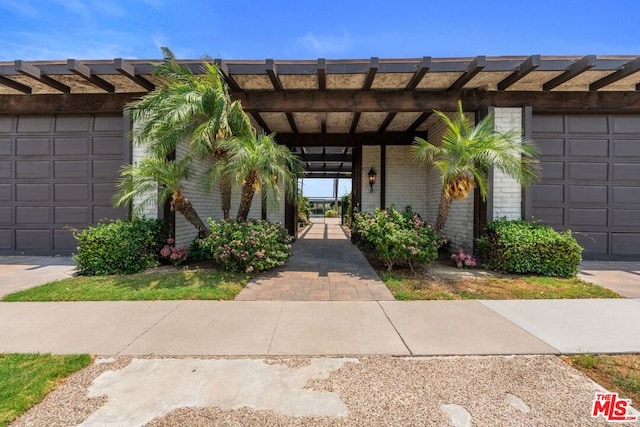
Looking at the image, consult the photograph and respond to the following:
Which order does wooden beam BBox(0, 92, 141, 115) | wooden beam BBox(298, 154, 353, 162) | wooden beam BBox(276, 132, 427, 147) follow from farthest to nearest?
wooden beam BBox(298, 154, 353, 162) < wooden beam BBox(276, 132, 427, 147) < wooden beam BBox(0, 92, 141, 115)

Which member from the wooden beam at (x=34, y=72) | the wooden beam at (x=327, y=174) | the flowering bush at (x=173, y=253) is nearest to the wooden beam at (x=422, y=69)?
the flowering bush at (x=173, y=253)

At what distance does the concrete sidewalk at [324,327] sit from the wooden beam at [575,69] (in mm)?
4038

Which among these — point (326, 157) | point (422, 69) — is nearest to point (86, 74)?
point (422, 69)

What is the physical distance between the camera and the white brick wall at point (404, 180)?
941 centimetres

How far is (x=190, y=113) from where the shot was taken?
499 centimetres

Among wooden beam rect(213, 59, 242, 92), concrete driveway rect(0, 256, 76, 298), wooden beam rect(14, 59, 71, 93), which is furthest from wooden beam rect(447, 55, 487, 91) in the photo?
concrete driveway rect(0, 256, 76, 298)

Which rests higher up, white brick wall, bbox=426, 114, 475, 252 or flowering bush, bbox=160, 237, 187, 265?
white brick wall, bbox=426, 114, 475, 252

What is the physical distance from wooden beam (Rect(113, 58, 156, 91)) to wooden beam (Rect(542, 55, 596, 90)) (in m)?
8.24

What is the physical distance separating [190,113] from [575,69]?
7.00m

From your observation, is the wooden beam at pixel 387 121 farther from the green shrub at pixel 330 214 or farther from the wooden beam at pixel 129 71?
the green shrub at pixel 330 214

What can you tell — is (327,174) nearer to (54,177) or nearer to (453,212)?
(453,212)

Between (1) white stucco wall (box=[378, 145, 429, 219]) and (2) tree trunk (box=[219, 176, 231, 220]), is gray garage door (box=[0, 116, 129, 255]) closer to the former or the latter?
(2) tree trunk (box=[219, 176, 231, 220])

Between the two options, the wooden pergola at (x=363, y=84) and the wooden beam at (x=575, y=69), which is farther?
the wooden pergola at (x=363, y=84)

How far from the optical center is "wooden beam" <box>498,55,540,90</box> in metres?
5.19
